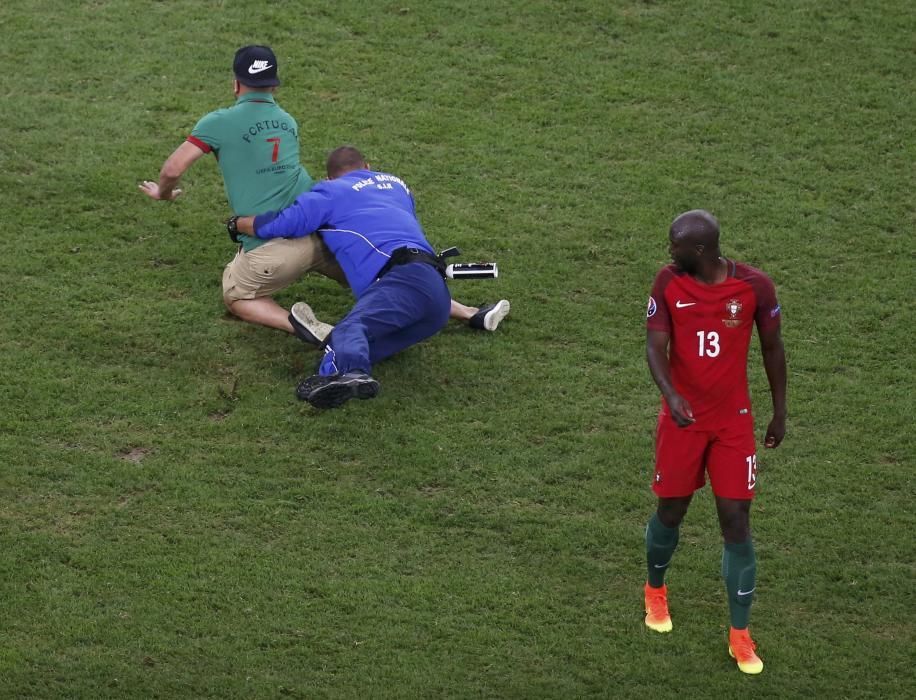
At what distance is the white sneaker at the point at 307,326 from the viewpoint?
978 centimetres

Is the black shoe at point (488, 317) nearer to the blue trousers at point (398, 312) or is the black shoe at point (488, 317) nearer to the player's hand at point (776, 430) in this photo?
the blue trousers at point (398, 312)

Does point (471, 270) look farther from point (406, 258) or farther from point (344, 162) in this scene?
point (344, 162)

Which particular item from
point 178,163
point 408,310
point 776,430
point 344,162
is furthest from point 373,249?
point 776,430

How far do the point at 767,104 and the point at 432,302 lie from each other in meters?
5.27

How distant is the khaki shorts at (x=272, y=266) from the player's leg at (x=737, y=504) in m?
4.01

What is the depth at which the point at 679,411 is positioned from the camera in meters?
6.87

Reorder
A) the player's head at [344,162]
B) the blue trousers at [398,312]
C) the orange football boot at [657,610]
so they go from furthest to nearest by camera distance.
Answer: the player's head at [344,162], the blue trousers at [398,312], the orange football boot at [657,610]

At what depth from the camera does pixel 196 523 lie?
8.21 m

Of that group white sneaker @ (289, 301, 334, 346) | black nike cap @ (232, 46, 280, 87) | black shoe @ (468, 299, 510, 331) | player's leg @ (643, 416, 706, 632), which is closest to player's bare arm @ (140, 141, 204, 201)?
black nike cap @ (232, 46, 280, 87)

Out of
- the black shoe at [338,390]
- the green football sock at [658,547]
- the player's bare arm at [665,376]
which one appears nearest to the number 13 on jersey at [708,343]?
the player's bare arm at [665,376]

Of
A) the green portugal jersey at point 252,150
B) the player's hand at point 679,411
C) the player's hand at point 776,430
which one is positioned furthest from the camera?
the green portugal jersey at point 252,150

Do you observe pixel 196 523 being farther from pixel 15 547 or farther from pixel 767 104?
pixel 767 104

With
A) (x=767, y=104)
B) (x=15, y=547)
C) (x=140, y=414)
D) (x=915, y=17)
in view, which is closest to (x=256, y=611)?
(x=15, y=547)

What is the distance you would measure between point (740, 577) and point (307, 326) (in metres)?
3.89
